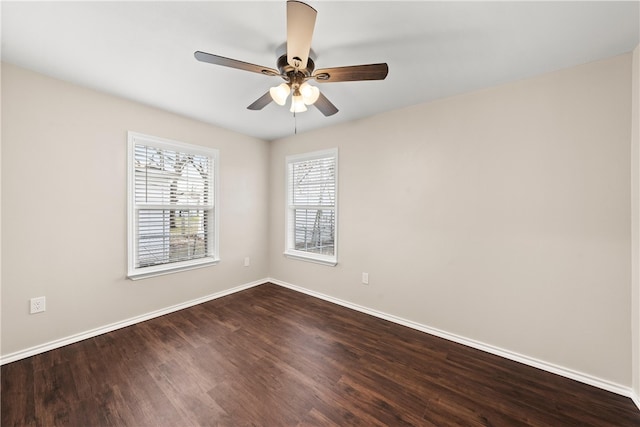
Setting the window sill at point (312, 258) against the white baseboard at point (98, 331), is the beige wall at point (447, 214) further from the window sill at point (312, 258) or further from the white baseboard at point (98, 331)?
the window sill at point (312, 258)

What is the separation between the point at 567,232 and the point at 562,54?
1.30 meters

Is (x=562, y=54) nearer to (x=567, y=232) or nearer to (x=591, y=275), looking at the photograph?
(x=567, y=232)

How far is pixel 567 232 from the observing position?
1.84m

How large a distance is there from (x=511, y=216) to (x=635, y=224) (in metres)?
0.66

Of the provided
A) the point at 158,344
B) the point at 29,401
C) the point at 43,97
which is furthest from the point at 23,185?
the point at 158,344

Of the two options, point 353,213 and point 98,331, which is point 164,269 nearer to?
point 98,331

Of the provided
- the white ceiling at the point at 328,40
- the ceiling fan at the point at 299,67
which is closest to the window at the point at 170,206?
the white ceiling at the point at 328,40

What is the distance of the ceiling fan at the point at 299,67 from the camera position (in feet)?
3.80

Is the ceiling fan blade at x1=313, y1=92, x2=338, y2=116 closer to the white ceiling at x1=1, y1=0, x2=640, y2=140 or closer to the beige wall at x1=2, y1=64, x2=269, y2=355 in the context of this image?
the white ceiling at x1=1, y1=0, x2=640, y2=140

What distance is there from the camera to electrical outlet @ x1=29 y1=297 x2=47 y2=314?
1990 millimetres

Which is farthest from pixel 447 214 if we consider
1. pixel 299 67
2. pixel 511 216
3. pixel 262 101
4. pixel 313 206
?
pixel 262 101

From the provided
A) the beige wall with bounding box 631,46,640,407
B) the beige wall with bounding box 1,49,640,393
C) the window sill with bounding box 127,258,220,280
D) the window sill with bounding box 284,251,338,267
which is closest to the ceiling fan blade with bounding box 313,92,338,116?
the beige wall with bounding box 1,49,640,393

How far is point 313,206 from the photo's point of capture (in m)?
3.51

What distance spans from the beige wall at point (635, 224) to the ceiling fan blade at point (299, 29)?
217 centimetres
